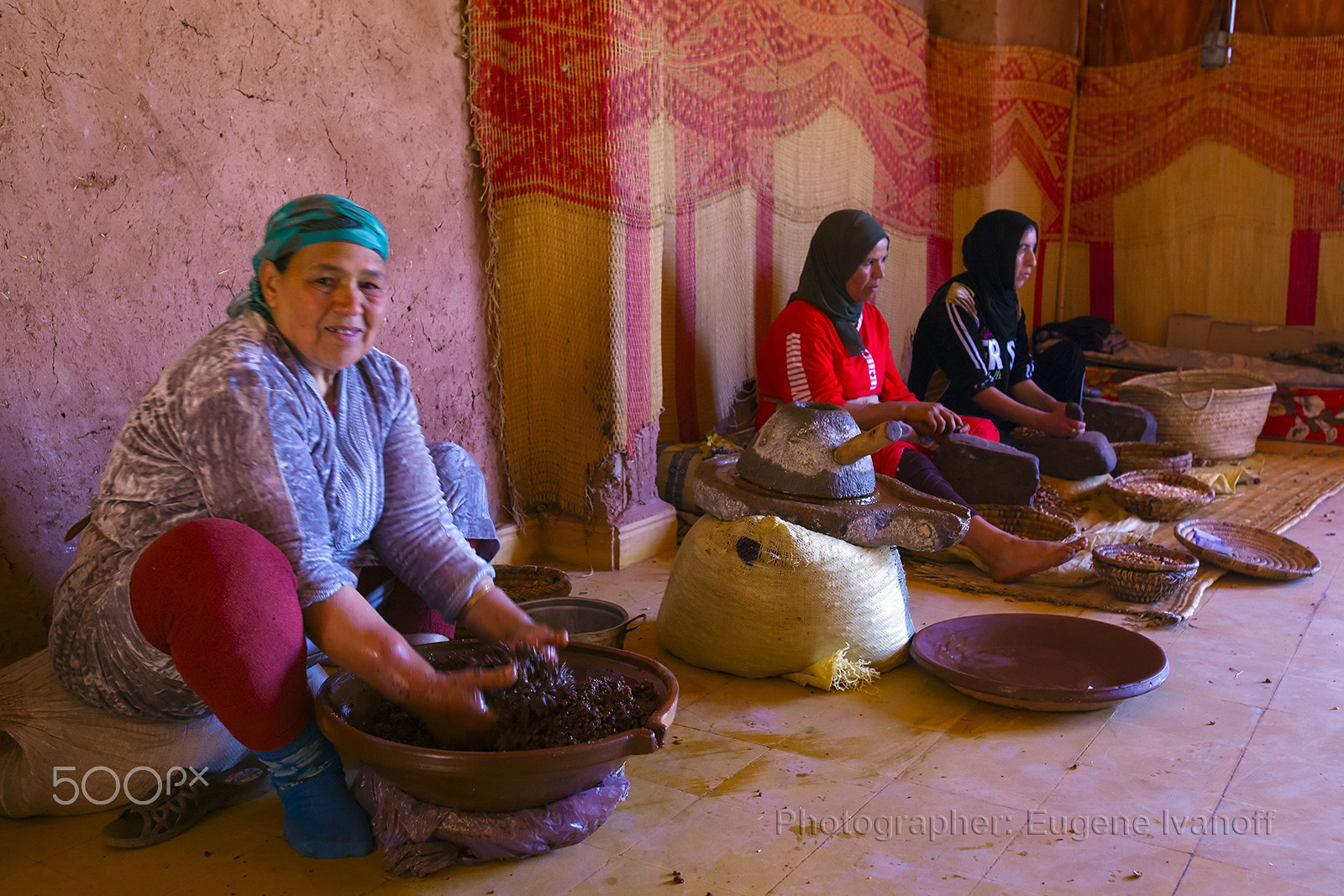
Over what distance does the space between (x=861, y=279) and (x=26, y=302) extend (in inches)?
101

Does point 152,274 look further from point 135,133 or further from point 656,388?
point 656,388

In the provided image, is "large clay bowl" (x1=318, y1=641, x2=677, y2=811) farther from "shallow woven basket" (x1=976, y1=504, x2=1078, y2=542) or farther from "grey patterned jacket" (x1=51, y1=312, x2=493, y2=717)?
"shallow woven basket" (x1=976, y1=504, x2=1078, y2=542)

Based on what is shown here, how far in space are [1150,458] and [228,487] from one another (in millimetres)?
4057

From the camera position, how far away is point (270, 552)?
1.69m

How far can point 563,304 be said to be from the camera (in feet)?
11.2

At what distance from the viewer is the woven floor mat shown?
315 centimetres

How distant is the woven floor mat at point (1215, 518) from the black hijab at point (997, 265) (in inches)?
42.9

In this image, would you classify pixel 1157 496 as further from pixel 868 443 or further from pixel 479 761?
pixel 479 761

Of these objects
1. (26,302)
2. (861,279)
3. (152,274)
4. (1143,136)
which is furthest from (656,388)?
(1143,136)

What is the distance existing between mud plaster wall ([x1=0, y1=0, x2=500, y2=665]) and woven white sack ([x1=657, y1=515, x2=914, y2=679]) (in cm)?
118

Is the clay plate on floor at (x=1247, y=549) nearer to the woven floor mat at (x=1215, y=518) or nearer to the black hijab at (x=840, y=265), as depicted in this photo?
the woven floor mat at (x=1215, y=518)

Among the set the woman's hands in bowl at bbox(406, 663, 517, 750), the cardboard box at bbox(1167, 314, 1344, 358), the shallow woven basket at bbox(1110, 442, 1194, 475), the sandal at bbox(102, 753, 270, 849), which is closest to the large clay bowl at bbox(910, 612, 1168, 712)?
the woman's hands in bowl at bbox(406, 663, 517, 750)

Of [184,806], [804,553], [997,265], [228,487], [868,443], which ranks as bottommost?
[184,806]

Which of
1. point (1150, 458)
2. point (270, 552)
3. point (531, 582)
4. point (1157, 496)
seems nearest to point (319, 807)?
point (270, 552)
